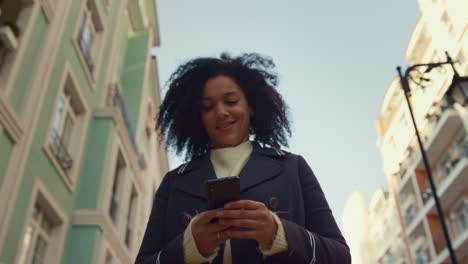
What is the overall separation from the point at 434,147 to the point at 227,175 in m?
26.3

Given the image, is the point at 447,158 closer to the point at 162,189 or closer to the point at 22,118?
the point at 22,118

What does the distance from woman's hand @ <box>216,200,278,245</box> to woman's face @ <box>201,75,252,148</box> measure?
0.77m

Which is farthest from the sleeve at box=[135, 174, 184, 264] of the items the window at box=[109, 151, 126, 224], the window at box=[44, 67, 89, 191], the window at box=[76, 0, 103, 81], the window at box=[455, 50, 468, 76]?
the window at box=[455, 50, 468, 76]

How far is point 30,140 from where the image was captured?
369 inches

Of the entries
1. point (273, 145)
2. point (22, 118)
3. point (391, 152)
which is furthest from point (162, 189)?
point (391, 152)

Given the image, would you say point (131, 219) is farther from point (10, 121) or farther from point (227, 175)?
point (227, 175)

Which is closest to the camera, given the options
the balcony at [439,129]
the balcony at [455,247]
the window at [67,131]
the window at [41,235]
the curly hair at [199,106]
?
the curly hair at [199,106]

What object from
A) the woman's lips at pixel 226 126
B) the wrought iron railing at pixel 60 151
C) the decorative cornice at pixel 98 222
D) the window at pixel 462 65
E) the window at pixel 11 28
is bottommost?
the woman's lips at pixel 226 126

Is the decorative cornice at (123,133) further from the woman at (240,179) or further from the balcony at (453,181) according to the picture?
the balcony at (453,181)

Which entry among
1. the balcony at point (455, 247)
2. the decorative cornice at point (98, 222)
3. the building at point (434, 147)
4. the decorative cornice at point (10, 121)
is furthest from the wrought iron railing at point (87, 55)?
the balcony at point (455, 247)

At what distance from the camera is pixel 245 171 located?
2.16 metres

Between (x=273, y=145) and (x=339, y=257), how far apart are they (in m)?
0.98

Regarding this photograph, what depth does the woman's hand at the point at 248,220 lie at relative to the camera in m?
1.62

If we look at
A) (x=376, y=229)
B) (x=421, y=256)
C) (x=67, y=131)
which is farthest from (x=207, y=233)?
(x=376, y=229)
